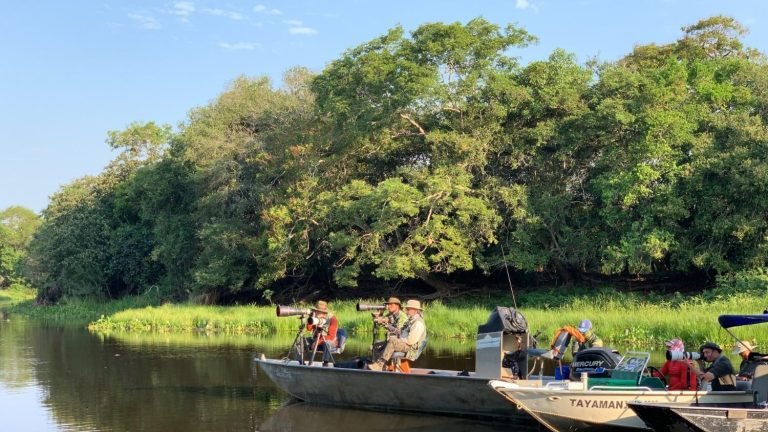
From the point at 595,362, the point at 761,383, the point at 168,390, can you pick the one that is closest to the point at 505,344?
the point at 595,362

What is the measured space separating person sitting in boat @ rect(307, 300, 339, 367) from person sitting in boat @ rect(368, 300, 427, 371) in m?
1.21

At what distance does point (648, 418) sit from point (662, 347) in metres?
10.6

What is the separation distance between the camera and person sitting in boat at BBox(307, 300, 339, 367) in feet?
45.3

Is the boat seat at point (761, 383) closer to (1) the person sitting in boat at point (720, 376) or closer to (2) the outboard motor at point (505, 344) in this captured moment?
(1) the person sitting in boat at point (720, 376)

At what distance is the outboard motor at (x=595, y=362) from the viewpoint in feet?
36.5

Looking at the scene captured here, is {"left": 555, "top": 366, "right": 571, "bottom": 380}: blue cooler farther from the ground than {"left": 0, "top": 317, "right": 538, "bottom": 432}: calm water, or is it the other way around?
{"left": 555, "top": 366, "right": 571, "bottom": 380}: blue cooler

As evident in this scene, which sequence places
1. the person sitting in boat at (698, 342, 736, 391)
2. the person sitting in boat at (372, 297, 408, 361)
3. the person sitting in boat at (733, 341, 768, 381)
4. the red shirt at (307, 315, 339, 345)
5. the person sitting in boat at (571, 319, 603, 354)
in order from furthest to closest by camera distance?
the red shirt at (307, 315, 339, 345), the person sitting in boat at (372, 297, 408, 361), the person sitting in boat at (571, 319, 603, 354), the person sitting in boat at (733, 341, 768, 381), the person sitting in boat at (698, 342, 736, 391)

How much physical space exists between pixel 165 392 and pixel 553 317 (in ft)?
39.4

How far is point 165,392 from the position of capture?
1509 centimetres

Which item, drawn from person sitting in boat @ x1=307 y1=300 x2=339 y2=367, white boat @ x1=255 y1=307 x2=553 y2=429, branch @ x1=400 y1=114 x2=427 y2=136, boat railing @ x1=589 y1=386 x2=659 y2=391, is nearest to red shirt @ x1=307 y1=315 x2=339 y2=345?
person sitting in boat @ x1=307 y1=300 x2=339 y2=367

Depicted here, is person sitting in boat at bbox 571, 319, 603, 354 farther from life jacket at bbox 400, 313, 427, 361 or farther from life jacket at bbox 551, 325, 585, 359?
life jacket at bbox 400, 313, 427, 361

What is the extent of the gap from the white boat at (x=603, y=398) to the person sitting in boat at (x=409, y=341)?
85.8 inches

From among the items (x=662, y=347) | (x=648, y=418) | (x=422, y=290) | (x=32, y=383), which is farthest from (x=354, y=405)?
(x=422, y=290)

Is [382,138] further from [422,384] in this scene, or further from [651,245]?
[422,384]
